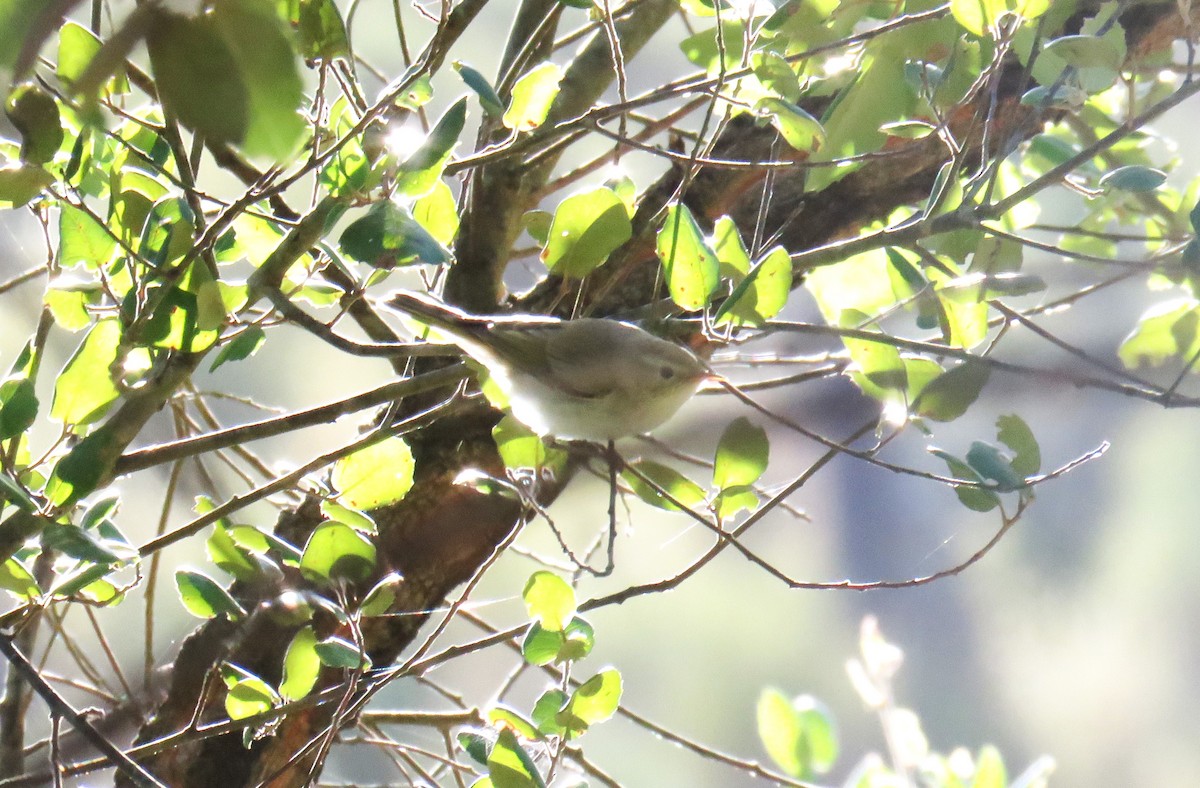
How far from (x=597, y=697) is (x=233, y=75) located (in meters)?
0.59

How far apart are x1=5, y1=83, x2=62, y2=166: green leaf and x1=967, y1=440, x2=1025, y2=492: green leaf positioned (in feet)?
2.23

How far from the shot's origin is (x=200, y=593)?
75 cm

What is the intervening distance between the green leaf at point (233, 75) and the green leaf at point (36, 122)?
0.46 m

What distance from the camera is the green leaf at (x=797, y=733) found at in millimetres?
923

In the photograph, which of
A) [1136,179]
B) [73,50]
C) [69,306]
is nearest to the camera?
[73,50]

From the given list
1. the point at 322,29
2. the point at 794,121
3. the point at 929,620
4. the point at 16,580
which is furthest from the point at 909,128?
the point at 929,620

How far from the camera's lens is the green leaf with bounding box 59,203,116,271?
741 millimetres


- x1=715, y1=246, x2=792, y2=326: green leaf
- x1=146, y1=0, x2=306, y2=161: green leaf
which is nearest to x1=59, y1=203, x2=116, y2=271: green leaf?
x1=715, y1=246, x2=792, y2=326: green leaf

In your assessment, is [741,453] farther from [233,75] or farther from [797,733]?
[233,75]

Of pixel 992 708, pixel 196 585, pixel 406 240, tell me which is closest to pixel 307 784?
pixel 196 585

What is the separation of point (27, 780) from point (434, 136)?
21.6 inches

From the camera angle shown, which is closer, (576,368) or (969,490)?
(969,490)

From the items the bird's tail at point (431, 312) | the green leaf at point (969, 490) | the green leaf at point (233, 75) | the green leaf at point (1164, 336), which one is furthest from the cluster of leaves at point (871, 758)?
the green leaf at point (233, 75)

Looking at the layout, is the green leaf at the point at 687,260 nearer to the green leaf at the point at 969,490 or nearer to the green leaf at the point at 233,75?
the green leaf at the point at 969,490
